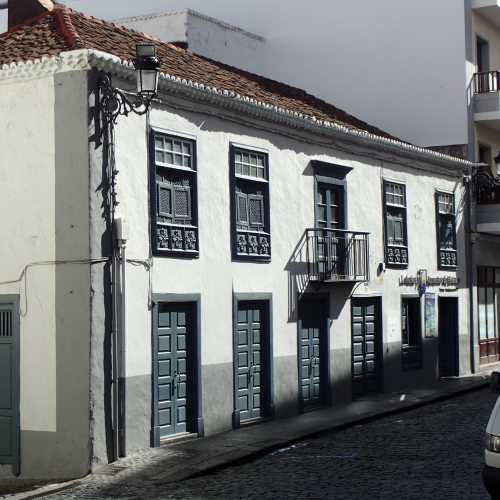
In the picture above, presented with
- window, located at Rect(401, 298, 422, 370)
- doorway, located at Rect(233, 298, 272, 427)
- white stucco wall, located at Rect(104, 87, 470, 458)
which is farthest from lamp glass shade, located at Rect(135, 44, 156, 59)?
window, located at Rect(401, 298, 422, 370)

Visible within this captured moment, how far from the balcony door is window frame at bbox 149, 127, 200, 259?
3.70m

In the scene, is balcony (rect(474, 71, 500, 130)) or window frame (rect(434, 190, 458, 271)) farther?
balcony (rect(474, 71, 500, 130))

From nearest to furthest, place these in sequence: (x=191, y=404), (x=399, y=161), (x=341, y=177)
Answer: (x=191, y=404) < (x=341, y=177) < (x=399, y=161)

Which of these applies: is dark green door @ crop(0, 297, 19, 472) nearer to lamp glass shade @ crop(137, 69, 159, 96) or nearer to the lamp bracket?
the lamp bracket

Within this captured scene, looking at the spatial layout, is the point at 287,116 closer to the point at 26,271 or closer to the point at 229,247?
the point at 229,247

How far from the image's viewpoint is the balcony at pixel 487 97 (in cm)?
2559

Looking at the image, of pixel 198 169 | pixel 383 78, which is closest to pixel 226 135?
pixel 198 169

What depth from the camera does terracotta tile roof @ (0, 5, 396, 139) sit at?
1523cm

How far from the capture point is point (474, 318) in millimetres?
25766

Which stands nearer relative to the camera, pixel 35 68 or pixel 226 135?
pixel 35 68

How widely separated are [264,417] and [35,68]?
7203 mm

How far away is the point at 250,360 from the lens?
17.4m

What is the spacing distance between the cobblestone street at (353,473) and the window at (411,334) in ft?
20.6

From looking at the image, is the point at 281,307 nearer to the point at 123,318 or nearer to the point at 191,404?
the point at 191,404
